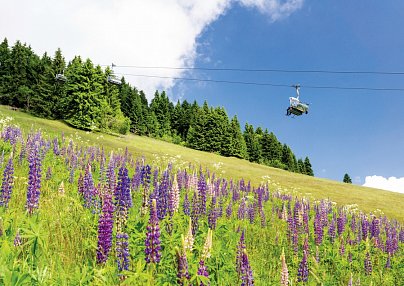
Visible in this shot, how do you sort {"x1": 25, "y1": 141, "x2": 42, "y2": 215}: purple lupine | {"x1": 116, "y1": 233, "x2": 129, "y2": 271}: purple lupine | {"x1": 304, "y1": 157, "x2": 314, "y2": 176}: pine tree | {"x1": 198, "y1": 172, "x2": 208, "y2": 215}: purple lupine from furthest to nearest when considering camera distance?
{"x1": 304, "y1": 157, "x2": 314, "y2": 176}: pine tree
{"x1": 198, "y1": 172, "x2": 208, "y2": 215}: purple lupine
{"x1": 25, "y1": 141, "x2": 42, "y2": 215}: purple lupine
{"x1": 116, "y1": 233, "x2": 129, "y2": 271}: purple lupine

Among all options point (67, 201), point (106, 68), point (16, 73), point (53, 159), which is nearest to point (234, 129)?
point (106, 68)

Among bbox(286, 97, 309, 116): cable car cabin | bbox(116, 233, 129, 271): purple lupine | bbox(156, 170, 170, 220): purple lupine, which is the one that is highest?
bbox(286, 97, 309, 116): cable car cabin

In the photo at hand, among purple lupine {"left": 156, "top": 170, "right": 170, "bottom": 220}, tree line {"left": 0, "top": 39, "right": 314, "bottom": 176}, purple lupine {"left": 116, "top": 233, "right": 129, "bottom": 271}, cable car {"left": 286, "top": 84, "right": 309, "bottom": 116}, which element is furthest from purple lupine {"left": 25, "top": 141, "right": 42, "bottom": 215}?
tree line {"left": 0, "top": 39, "right": 314, "bottom": 176}

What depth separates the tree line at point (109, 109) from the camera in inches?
2203

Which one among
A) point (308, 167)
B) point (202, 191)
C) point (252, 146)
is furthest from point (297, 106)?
point (308, 167)

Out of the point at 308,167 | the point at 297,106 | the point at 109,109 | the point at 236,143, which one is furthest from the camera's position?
the point at 308,167

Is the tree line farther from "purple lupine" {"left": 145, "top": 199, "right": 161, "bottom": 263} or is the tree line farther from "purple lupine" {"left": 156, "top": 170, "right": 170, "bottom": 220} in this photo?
"purple lupine" {"left": 145, "top": 199, "right": 161, "bottom": 263}

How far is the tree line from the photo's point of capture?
184 feet

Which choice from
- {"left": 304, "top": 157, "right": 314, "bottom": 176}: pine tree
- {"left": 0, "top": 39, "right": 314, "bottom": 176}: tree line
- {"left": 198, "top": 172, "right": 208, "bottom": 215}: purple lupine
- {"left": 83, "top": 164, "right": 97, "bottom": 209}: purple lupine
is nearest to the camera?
{"left": 83, "top": 164, "right": 97, "bottom": 209}: purple lupine

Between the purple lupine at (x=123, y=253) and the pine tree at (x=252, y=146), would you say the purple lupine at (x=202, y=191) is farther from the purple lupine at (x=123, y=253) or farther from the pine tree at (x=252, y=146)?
the pine tree at (x=252, y=146)

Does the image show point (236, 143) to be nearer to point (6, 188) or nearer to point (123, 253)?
point (6, 188)

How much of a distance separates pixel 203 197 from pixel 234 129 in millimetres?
73116

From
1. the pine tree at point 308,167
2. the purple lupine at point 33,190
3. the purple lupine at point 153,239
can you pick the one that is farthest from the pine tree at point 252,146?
the purple lupine at point 153,239

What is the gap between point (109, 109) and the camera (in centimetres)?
6031
